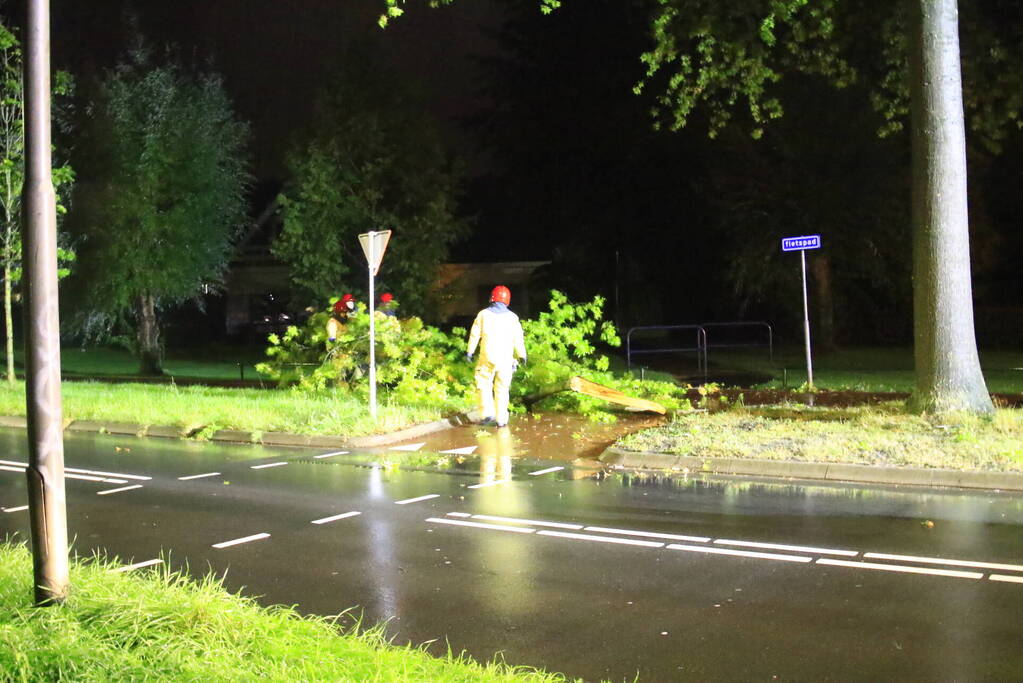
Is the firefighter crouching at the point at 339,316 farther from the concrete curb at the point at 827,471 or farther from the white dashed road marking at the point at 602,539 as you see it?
the white dashed road marking at the point at 602,539

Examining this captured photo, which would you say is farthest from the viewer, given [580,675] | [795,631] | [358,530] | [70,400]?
[70,400]

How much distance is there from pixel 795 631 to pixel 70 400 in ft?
50.4

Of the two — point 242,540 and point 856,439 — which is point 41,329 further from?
point 856,439

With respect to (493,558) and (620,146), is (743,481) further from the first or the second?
(620,146)

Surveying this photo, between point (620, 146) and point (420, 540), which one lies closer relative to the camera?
point (420, 540)

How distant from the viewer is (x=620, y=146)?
141 feet

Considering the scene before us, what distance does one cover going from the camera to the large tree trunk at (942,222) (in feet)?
43.5

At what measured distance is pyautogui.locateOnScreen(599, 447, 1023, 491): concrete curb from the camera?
409 inches

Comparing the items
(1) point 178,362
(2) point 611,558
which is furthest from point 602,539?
(1) point 178,362

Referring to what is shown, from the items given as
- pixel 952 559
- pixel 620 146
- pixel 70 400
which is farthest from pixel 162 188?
pixel 952 559

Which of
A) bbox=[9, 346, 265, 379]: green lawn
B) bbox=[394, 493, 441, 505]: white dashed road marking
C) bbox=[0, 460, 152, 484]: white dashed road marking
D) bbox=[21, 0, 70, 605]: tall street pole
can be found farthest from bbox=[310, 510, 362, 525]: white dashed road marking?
bbox=[9, 346, 265, 379]: green lawn

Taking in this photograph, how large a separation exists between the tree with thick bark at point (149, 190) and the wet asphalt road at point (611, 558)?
1847 centimetres

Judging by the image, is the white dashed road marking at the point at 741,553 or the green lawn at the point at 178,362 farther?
the green lawn at the point at 178,362

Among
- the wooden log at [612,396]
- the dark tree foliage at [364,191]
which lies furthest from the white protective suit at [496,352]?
the dark tree foliage at [364,191]
